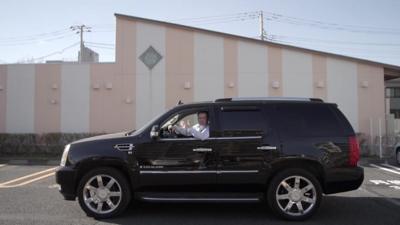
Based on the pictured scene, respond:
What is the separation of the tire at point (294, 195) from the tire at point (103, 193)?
2.39 m

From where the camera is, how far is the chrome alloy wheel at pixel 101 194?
7.50m

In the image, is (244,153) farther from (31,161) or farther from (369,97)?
(369,97)

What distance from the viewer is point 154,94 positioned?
1961 cm

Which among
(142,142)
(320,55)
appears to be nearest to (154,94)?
(320,55)

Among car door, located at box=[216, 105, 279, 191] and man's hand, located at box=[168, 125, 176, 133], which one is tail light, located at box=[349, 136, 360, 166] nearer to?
car door, located at box=[216, 105, 279, 191]

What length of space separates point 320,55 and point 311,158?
12.6 m

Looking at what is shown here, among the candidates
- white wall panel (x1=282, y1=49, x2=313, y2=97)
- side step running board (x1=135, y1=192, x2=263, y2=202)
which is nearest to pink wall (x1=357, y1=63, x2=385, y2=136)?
white wall panel (x1=282, y1=49, x2=313, y2=97)

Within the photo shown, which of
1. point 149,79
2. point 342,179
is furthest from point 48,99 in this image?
point 342,179

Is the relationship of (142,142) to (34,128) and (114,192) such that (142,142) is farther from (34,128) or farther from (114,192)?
(34,128)

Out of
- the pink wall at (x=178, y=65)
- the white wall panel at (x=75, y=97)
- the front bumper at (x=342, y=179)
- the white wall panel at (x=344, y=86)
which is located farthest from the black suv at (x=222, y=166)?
the white wall panel at (x=75, y=97)

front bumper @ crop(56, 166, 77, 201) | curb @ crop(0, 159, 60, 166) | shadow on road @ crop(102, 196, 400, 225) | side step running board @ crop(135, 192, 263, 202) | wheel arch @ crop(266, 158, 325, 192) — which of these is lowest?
shadow on road @ crop(102, 196, 400, 225)

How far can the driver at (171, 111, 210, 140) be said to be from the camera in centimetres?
755

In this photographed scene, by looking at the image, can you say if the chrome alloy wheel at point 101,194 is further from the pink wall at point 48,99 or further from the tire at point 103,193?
the pink wall at point 48,99

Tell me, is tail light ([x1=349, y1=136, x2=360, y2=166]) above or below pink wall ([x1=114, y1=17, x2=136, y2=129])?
below
